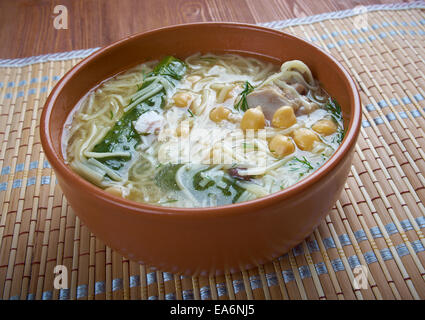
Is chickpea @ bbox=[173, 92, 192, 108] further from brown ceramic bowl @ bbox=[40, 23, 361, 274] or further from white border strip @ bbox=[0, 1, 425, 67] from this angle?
white border strip @ bbox=[0, 1, 425, 67]

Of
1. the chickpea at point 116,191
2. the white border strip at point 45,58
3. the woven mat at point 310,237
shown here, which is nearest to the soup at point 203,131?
the chickpea at point 116,191

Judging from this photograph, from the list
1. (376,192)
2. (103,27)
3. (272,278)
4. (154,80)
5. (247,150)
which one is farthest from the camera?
(103,27)

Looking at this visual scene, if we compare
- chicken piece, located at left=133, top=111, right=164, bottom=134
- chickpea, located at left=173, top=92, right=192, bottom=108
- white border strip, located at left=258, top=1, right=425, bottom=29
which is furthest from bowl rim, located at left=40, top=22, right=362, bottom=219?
white border strip, located at left=258, top=1, right=425, bottom=29

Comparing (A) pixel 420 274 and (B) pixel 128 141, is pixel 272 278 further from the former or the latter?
(B) pixel 128 141

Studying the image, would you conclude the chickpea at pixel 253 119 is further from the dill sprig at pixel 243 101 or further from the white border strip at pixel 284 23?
the white border strip at pixel 284 23

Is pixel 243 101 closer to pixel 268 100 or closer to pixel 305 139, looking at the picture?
pixel 268 100
